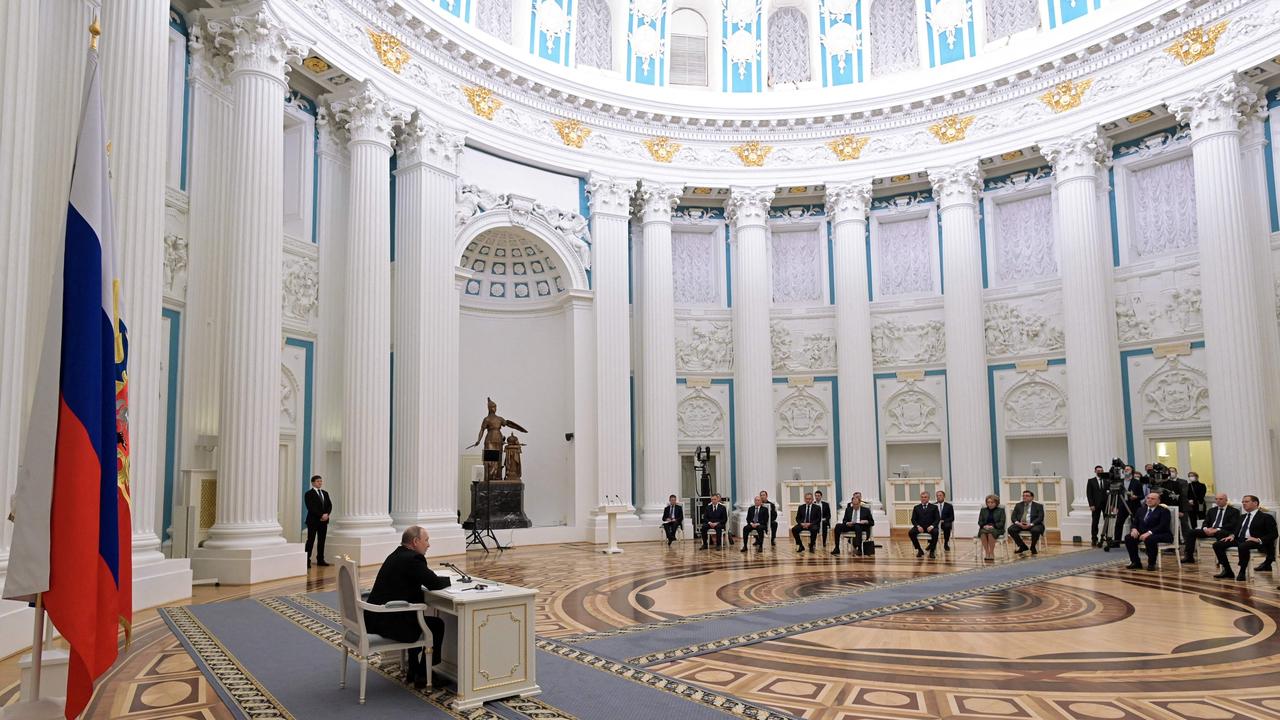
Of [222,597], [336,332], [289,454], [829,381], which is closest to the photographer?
[222,597]

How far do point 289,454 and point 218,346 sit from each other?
2543mm

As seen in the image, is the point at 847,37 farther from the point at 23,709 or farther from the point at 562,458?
the point at 23,709

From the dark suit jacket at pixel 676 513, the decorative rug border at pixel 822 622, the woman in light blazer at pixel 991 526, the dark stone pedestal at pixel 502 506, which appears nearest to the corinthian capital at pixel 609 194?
the dark stone pedestal at pixel 502 506

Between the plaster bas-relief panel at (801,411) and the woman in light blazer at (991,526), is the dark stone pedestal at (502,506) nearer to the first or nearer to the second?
the plaster bas-relief panel at (801,411)

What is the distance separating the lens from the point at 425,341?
51.0 feet

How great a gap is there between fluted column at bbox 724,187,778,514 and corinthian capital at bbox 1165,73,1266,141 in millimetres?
8506

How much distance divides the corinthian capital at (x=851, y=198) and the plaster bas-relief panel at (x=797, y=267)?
4.30 feet

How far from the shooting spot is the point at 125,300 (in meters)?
8.53

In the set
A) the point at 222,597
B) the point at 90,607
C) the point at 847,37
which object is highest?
the point at 847,37

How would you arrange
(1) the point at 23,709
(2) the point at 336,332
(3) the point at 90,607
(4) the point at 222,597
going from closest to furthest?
(1) the point at 23,709 < (3) the point at 90,607 < (4) the point at 222,597 < (2) the point at 336,332

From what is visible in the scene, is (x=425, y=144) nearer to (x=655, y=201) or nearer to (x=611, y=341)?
(x=611, y=341)

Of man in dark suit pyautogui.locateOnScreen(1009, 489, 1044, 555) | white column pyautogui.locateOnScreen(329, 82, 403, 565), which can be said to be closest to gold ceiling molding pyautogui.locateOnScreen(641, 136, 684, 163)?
white column pyautogui.locateOnScreen(329, 82, 403, 565)

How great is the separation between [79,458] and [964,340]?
60.3 ft

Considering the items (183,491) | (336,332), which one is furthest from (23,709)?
(336,332)
